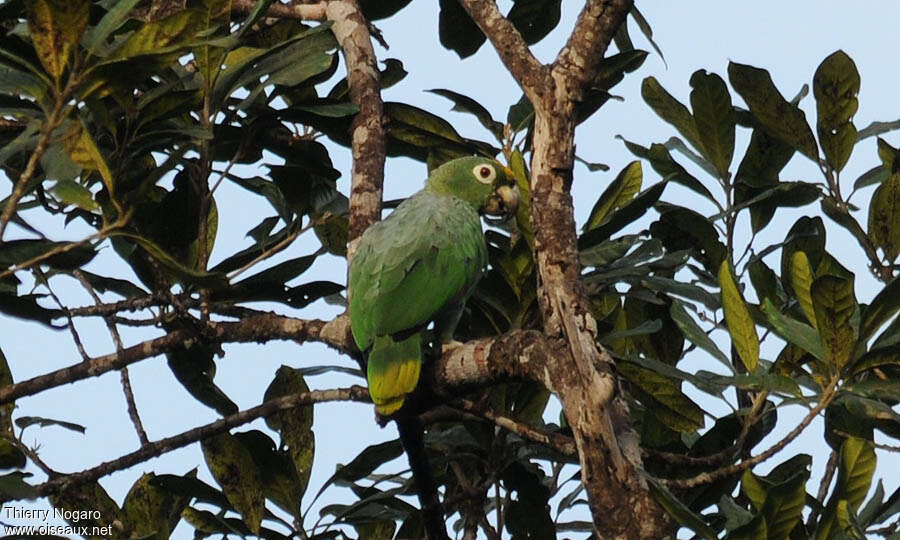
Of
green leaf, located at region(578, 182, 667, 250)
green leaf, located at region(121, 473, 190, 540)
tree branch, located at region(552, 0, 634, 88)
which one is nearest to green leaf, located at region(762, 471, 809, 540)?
green leaf, located at region(578, 182, 667, 250)

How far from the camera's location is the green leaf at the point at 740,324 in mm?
2668

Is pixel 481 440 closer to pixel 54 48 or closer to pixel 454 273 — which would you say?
pixel 454 273

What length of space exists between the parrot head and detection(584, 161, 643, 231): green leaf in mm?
943

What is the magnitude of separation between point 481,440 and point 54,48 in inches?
66.5

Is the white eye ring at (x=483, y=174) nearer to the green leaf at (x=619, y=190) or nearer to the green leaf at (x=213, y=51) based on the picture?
the green leaf at (x=619, y=190)

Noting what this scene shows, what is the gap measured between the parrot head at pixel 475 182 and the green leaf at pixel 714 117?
38.6 inches

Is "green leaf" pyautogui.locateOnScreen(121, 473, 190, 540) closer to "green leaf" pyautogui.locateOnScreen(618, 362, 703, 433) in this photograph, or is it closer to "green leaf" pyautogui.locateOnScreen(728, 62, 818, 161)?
"green leaf" pyautogui.locateOnScreen(618, 362, 703, 433)

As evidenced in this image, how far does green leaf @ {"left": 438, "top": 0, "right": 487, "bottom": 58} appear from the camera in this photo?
378 cm

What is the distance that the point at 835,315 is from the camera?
2604mm

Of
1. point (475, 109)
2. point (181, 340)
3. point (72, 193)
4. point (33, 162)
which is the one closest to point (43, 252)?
point (72, 193)

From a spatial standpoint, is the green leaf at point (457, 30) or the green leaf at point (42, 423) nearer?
the green leaf at point (42, 423)

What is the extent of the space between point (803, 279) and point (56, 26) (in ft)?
6.03

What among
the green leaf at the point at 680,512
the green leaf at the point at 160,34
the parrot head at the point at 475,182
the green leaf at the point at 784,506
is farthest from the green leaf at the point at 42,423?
the green leaf at the point at 784,506

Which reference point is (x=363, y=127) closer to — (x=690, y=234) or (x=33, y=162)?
(x=690, y=234)
